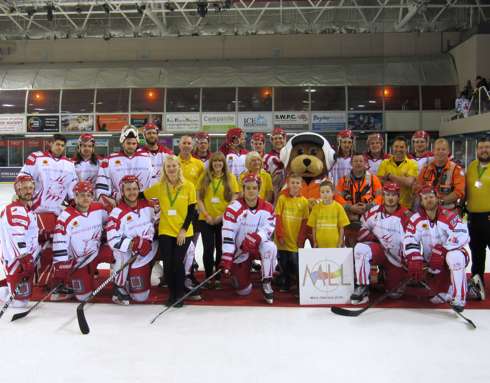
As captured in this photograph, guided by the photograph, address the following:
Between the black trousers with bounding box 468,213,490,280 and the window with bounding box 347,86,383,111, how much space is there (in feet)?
41.7

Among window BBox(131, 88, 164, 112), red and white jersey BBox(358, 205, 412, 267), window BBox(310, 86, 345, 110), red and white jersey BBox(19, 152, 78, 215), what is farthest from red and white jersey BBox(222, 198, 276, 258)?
window BBox(131, 88, 164, 112)

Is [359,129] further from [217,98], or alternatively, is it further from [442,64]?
[217,98]

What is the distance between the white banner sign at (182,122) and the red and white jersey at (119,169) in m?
12.7

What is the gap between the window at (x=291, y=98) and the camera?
54.7 ft

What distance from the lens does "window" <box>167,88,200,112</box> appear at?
17.0 m

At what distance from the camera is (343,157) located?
491 centimetres

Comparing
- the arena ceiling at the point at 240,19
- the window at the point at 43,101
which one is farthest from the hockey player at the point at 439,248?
the window at the point at 43,101

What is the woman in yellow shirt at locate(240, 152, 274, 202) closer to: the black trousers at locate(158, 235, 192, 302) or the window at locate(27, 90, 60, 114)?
the black trousers at locate(158, 235, 192, 302)

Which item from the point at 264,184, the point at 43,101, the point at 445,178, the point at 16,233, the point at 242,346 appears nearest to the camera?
the point at 242,346

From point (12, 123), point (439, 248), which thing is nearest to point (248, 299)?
point (439, 248)

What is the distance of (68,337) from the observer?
122 inches

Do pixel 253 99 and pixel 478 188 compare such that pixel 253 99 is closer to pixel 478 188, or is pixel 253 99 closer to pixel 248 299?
pixel 478 188

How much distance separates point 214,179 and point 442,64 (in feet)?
48.3

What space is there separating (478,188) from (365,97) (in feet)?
42.3
